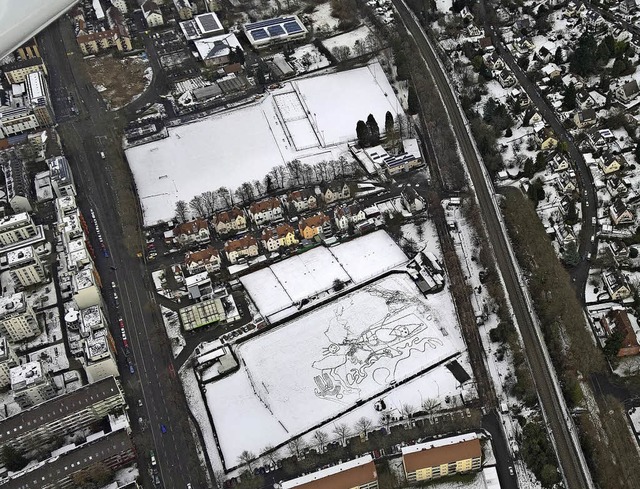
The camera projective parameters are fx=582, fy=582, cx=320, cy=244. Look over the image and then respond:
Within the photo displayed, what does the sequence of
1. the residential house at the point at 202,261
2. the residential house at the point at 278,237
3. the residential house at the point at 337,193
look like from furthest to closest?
1. the residential house at the point at 337,193
2. the residential house at the point at 278,237
3. the residential house at the point at 202,261

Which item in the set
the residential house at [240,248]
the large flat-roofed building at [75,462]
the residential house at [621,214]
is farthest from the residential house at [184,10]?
the large flat-roofed building at [75,462]

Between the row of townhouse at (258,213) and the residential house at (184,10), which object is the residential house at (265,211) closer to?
the row of townhouse at (258,213)

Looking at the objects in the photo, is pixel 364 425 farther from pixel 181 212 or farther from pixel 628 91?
pixel 628 91

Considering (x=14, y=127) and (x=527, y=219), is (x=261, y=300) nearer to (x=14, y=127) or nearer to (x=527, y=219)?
(x=527, y=219)

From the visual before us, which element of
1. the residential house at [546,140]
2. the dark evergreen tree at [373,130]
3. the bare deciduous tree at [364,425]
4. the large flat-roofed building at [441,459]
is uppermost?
the dark evergreen tree at [373,130]

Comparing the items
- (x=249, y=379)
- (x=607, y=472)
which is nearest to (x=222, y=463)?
(x=249, y=379)
